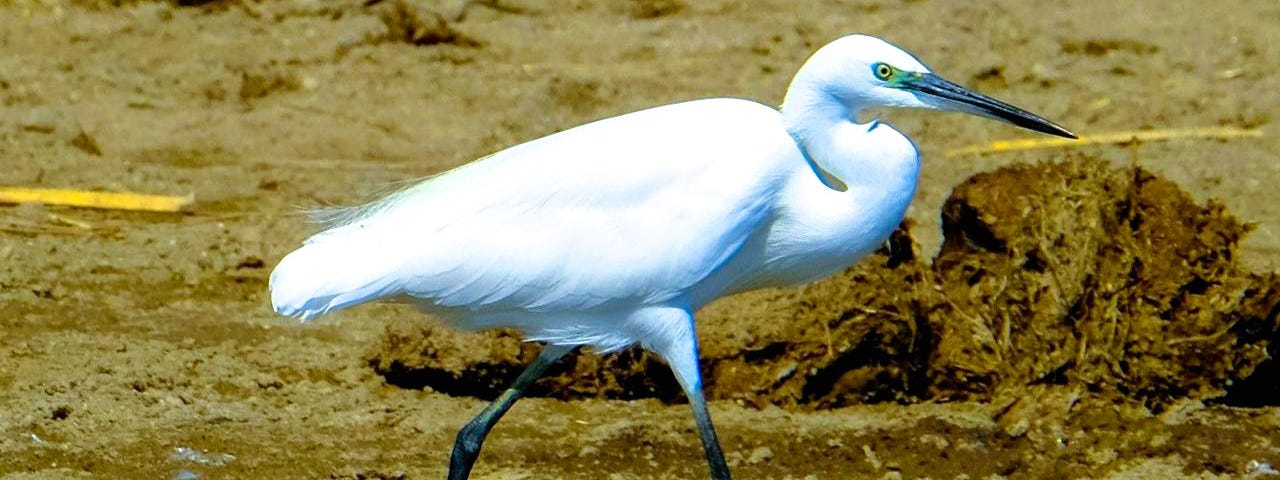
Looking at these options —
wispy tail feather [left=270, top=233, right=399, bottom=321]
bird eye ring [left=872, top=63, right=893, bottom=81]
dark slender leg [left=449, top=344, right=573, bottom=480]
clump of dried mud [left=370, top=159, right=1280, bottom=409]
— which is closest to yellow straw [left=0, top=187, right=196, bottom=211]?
clump of dried mud [left=370, top=159, right=1280, bottom=409]

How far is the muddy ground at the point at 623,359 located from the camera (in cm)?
490

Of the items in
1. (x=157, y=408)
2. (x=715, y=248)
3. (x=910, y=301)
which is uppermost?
(x=715, y=248)

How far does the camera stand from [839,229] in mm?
4109

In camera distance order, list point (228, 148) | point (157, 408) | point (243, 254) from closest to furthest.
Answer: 1. point (157, 408)
2. point (243, 254)
3. point (228, 148)

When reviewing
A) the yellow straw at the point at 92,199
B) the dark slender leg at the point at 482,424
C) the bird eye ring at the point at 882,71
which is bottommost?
the yellow straw at the point at 92,199

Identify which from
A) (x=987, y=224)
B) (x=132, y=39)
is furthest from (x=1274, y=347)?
(x=132, y=39)

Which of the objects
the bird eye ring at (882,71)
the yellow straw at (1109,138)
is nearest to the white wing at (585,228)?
the bird eye ring at (882,71)

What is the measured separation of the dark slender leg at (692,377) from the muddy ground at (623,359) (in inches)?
21.8

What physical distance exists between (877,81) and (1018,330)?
1.46m

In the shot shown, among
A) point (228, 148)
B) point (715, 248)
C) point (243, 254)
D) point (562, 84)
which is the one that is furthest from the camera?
point (562, 84)

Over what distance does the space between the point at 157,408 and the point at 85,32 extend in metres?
3.83

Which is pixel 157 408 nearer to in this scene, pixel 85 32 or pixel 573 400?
pixel 573 400

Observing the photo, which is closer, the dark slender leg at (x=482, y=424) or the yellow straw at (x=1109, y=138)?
the dark slender leg at (x=482, y=424)

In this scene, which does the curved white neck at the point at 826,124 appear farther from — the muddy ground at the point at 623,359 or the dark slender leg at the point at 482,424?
Answer: the muddy ground at the point at 623,359
